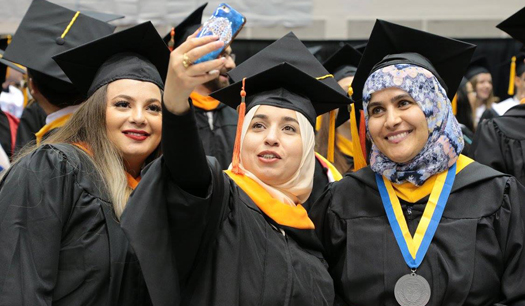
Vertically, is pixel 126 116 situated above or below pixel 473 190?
above

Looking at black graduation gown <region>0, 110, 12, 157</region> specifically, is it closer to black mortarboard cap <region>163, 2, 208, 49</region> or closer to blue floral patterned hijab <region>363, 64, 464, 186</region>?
black mortarboard cap <region>163, 2, 208, 49</region>

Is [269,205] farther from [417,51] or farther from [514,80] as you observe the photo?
[514,80]

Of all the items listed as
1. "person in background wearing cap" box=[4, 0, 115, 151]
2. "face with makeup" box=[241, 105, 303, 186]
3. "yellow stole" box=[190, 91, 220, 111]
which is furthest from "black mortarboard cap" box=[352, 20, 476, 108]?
"yellow stole" box=[190, 91, 220, 111]

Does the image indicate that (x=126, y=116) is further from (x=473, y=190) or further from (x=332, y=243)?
(x=473, y=190)

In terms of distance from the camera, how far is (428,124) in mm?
3160

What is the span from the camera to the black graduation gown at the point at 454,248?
2.97 metres

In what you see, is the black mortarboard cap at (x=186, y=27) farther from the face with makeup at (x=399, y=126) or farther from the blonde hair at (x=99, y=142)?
the face with makeup at (x=399, y=126)

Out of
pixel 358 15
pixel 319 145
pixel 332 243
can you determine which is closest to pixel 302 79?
pixel 332 243

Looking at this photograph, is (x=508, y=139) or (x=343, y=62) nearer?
(x=508, y=139)

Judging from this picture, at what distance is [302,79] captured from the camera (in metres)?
3.21

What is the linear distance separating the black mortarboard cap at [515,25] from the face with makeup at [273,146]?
6.77 ft

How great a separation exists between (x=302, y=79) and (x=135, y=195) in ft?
3.93

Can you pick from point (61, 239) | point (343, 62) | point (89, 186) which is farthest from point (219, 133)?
point (61, 239)

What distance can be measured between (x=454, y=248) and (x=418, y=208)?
27cm
